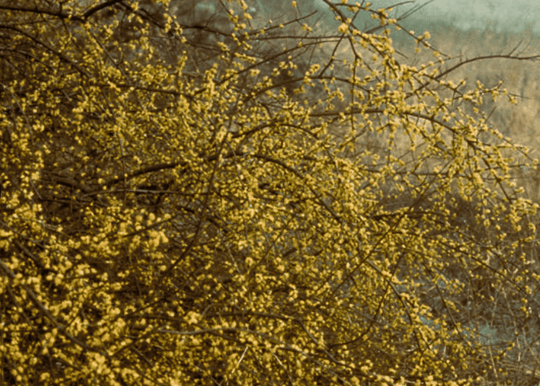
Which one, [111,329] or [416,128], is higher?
[416,128]

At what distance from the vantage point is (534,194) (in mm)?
7656

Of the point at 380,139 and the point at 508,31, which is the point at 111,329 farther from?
the point at 508,31

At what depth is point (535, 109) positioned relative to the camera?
1116 centimetres

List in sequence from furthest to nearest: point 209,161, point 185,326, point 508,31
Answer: point 508,31 < point 209,161 < point 185,326

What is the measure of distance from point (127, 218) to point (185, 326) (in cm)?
55

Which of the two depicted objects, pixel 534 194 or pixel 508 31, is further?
pixel 508 31

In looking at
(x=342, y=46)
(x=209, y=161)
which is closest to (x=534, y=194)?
(x=342, y=46)

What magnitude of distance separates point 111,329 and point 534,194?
784cm

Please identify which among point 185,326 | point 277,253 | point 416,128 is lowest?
point 185,326

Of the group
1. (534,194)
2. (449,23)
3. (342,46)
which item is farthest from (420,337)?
(449,23)

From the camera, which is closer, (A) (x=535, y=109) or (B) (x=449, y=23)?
(A) (x=535, y=109)

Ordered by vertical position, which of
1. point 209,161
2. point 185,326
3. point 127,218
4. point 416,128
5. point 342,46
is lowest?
point 185,326

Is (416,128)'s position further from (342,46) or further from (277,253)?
(342,46)

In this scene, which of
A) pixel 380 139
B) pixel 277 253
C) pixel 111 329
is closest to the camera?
pixel 111 329
